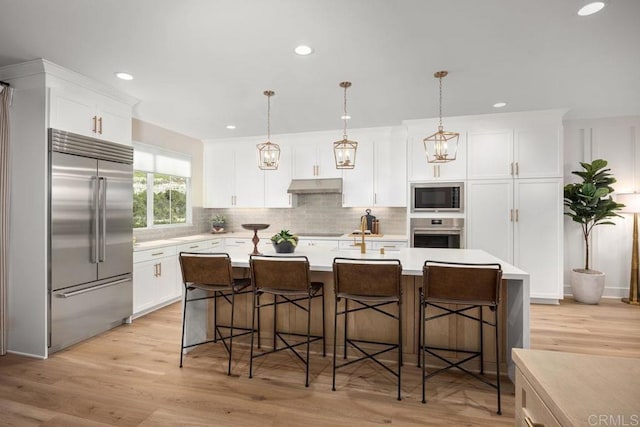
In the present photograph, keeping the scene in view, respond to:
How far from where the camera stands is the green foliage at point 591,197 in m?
4.41

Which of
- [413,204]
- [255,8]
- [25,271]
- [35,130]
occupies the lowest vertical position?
[25,271]

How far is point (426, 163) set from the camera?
4820 millimetres

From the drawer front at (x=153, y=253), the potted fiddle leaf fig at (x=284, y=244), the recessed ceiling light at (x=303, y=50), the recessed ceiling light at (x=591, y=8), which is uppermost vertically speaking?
the recessed ceiling light at (x=591, y=8)

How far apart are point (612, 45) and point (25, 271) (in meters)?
5.33

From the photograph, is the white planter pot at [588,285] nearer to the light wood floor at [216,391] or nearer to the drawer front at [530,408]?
the light wood floor at [216,391]

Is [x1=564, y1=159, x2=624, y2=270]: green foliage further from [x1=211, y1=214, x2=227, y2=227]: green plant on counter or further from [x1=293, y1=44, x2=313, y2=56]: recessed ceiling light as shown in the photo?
[x1=211, y1=214, x2=227, y2=227]: green plant on counter

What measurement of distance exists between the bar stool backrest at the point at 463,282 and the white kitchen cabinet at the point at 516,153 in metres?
2.89

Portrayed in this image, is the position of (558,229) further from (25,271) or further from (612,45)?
(25,271)

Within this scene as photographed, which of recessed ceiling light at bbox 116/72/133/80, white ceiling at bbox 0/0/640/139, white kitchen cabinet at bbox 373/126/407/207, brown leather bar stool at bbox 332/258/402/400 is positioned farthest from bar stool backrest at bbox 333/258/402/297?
white kitchen cabinet at bbox 373/126/407/207

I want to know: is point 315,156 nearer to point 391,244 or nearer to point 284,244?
point 391,244

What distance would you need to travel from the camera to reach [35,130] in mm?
3018

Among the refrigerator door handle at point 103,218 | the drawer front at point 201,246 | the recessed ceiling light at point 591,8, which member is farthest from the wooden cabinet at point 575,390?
the drawer front at point 201,246

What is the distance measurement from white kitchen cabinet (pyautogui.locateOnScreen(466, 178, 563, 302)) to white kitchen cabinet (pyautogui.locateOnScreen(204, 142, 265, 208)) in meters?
3.50

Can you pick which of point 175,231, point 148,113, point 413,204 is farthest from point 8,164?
point 413,204
